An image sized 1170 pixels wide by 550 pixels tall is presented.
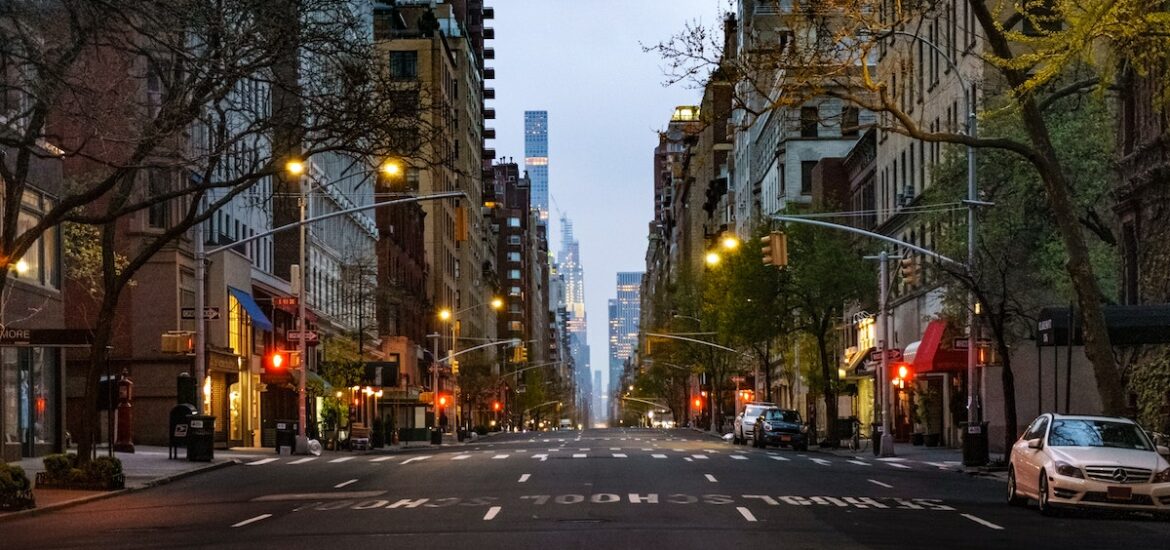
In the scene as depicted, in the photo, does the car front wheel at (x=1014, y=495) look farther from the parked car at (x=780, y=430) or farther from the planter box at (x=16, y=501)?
the parked car at (x=780, y=430)

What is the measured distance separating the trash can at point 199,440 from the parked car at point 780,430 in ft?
86.4

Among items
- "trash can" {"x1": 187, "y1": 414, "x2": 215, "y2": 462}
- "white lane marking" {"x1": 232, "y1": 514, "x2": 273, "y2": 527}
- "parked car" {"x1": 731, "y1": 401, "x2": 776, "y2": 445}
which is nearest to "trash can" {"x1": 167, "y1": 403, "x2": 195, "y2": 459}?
"trash can" {"x1": 187, "y1": 414, "x2": 215, "y2": 462}

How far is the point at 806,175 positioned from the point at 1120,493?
263 feet

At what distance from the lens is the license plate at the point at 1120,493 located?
23281 millimetres

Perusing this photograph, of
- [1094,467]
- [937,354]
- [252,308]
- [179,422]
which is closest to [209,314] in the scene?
[179,422]

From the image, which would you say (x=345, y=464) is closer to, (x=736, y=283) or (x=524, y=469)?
(x=524, y=469)

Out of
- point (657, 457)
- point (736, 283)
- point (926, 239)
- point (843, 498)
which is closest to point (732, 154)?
point (736, 283)

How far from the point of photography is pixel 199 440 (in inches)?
1759

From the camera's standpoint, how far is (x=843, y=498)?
27531 mm

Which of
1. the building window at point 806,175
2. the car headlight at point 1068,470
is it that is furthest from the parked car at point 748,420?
the car headlight at point 1068,470

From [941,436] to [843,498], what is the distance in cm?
3883

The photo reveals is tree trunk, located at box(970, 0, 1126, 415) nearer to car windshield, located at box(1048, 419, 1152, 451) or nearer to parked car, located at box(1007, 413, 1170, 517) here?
parked car, located at box(1007, 413, 1170, 517)

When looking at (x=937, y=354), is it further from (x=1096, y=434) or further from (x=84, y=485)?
(x=84, y=485)

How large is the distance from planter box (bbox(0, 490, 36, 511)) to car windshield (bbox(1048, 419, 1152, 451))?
1611 cm
